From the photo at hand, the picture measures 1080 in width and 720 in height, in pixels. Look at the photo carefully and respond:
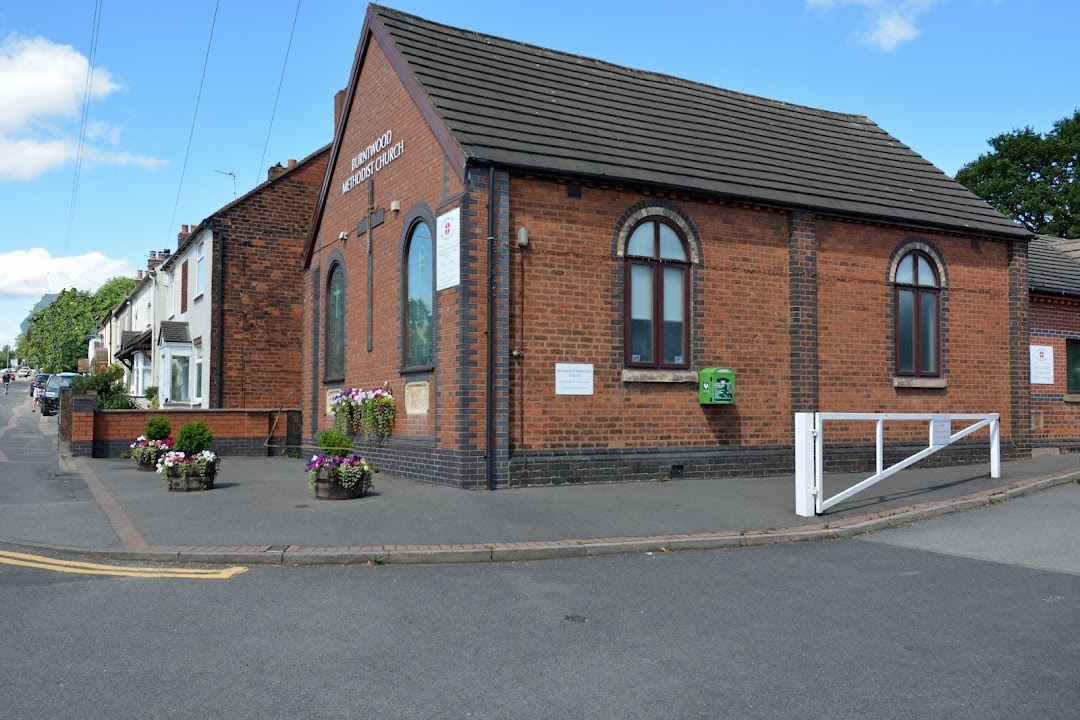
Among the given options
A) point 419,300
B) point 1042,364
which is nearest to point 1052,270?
point 1042,364

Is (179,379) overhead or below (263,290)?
below

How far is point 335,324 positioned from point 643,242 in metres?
7.59

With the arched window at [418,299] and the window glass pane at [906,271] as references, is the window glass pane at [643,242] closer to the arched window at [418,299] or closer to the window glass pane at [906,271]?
the arched window at [418,299]

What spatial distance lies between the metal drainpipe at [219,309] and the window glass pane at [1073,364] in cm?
2010

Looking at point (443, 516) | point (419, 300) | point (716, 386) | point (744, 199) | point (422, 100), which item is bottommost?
point (443, 516)

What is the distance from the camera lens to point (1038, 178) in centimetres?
4769

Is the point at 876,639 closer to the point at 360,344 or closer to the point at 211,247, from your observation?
the point at 360,344

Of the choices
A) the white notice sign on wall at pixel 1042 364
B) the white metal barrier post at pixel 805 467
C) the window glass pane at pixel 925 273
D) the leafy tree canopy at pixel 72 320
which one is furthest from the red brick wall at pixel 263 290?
the leafy tree canopy at pixel 72 320

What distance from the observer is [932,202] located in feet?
57.1

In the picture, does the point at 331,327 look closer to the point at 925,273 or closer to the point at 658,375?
the point at 658,375

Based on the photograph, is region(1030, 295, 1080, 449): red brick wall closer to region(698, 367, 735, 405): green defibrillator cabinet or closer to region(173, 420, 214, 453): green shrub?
region(698, 367, 735, 405): green defibrillator cabinet

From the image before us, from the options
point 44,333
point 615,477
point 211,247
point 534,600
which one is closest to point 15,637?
point 534,600

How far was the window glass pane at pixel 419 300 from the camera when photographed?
47.1 ft

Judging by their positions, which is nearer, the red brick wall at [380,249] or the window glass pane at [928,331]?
the red brick wall at [380,249]
